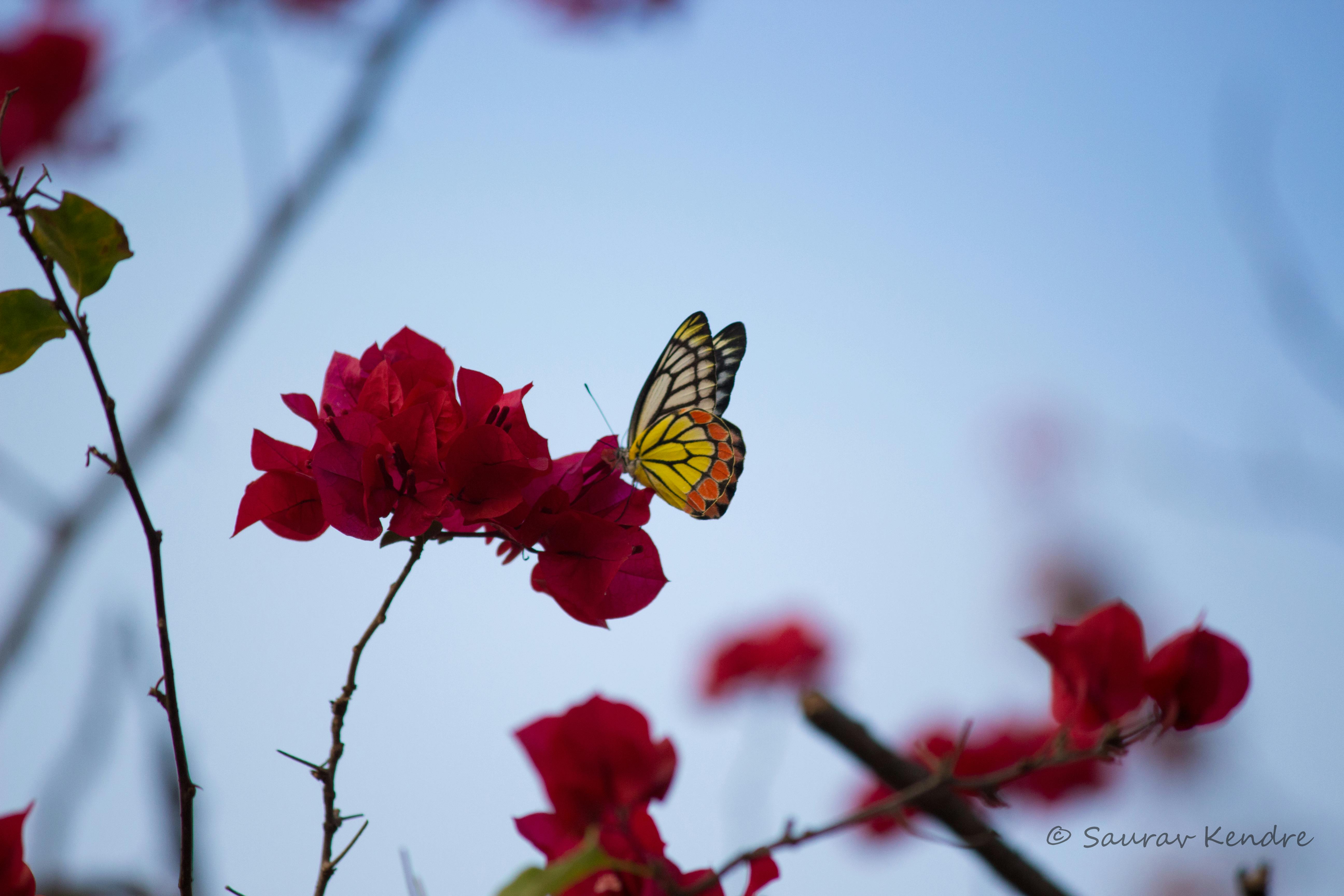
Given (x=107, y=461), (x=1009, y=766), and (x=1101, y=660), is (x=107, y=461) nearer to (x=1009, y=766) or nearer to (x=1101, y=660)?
(x=1101, y=660)

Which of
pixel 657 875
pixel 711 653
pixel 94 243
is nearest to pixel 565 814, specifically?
pixel 657 875

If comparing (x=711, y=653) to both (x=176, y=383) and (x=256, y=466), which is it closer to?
(x=176, y=383)

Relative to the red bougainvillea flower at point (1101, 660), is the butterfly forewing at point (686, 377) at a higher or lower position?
higher

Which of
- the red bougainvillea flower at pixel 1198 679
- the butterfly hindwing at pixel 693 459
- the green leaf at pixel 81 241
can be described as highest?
the butterfly hindwing at pixel 693 459

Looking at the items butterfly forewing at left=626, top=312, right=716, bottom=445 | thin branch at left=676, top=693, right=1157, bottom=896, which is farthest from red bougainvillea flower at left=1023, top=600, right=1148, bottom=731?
butterfly forewing at left=626, top=312, right=716, bottom=445

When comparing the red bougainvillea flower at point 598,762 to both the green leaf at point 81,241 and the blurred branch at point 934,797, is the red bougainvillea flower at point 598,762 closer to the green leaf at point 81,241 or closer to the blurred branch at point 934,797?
the blurred branch at point 934,797

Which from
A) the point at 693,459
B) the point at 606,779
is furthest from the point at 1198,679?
the point at 693,459

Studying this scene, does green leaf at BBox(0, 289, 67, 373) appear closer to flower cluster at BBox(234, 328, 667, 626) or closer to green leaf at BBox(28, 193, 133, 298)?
green leaf at BBox(28, 193, 133, 298)

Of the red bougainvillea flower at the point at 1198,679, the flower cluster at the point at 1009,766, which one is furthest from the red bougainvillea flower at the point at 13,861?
the flower cluster at the point at 1009,766
